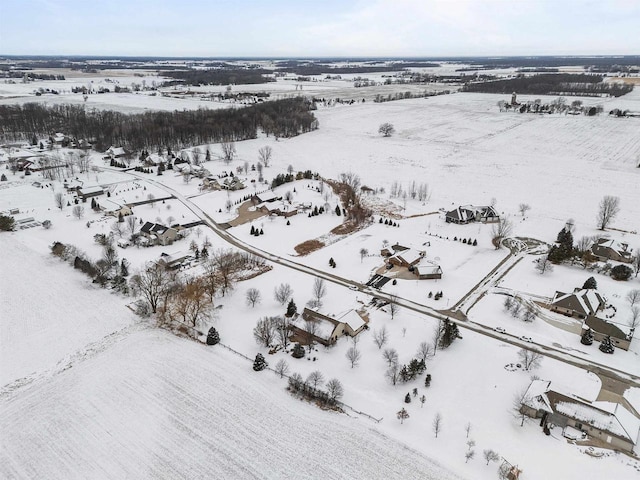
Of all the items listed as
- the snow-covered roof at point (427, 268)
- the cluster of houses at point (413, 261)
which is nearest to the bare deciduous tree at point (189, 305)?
the cluster of houses at point (413, 261)

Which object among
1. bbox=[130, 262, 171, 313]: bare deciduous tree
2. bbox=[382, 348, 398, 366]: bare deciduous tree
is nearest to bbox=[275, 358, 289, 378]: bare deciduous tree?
bbox=[382, 348, 398, 366]: bare deciduous tree

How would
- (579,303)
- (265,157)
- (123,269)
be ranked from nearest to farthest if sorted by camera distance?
(579,303) → (123,269) → (265,157)

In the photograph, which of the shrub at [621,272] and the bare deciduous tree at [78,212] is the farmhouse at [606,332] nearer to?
the shrub at [621,272]

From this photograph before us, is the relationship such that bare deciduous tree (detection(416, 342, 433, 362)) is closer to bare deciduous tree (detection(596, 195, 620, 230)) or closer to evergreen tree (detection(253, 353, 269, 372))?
evergreen tree (detection(253, 353, 269, 372))

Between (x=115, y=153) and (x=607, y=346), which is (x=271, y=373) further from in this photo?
(x=115, y=153)

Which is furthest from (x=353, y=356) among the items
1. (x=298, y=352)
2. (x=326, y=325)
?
(x=298, y=352)

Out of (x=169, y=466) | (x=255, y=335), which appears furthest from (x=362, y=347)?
(x=169, y=466)
